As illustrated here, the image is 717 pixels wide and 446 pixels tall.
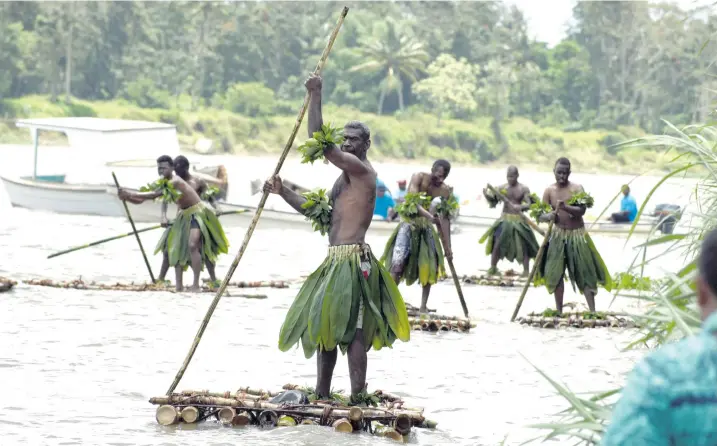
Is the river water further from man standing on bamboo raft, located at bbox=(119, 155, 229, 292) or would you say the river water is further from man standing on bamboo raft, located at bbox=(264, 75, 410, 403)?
man standing on bamboo raft, located at bbox=(264, 75, 410, 403)

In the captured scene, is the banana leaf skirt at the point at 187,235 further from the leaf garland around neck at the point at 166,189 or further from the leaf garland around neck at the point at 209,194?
the leaf garland around neck at the point at 209,194

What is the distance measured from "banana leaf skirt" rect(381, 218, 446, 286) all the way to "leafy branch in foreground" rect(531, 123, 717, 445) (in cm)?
618

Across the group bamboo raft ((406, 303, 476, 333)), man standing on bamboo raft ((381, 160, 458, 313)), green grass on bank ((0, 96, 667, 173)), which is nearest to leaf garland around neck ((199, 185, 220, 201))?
man standing on bamboo raft ((381, 160, 458, 313))

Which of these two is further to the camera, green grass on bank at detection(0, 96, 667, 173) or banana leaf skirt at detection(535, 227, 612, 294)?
green grass on bank at detection(0, 96, 667, 173)

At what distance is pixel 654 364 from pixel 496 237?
49.2 feet

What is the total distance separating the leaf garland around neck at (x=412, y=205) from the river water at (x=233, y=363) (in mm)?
1249

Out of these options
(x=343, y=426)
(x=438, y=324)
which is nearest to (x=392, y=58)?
(x=438, y=324)

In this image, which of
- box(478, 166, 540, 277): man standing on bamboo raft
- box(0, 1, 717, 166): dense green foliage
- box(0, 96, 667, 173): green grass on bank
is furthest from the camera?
box(0, 1, 717, 166): dense green foliage

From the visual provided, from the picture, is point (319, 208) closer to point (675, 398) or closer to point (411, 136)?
point (675, 398)

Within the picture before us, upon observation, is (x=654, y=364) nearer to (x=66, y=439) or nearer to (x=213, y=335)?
(x=66, y=439)

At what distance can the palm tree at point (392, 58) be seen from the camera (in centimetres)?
7375

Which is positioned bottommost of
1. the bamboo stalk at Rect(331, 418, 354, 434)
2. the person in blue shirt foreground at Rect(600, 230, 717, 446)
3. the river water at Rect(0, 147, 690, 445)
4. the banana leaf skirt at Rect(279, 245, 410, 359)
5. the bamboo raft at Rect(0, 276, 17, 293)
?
the bamboo raft at Rect(0, 276, 17, 293)

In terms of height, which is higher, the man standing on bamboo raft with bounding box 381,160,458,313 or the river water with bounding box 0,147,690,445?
the man standing on bamboo raft with bounding box 381,160,458,313

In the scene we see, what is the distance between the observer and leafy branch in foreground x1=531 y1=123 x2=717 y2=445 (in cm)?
423
